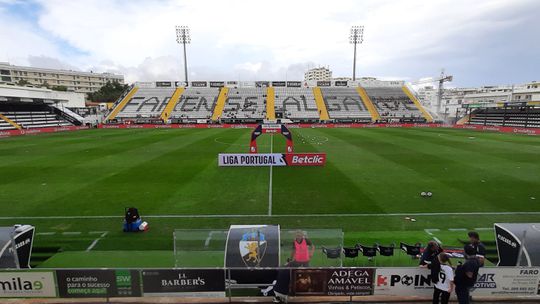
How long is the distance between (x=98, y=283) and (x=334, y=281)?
5.60 meters

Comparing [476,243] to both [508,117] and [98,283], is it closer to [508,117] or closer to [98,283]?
[98,283]

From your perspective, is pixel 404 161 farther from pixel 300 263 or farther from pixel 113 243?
pixel 113 243

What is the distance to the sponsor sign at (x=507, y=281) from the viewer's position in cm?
727

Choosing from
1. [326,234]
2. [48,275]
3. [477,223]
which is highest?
[326,234]

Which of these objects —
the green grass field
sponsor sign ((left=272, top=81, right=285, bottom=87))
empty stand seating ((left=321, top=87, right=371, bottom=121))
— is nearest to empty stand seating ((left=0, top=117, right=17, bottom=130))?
the green grass field

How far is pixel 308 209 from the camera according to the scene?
1409 cm

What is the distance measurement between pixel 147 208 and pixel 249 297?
28.3ft

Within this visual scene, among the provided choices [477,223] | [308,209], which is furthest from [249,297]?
[477,223]

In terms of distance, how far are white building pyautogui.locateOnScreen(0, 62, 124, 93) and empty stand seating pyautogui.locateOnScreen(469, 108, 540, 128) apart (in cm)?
13549

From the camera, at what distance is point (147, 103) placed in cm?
8112

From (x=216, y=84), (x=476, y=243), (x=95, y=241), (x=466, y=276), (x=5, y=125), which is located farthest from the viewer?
(x=216, y=84)

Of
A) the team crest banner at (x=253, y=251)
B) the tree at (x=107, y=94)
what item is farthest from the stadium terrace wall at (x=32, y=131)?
the tree at (x=107, y=94)

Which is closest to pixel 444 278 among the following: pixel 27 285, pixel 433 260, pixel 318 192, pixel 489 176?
pixel 433 260

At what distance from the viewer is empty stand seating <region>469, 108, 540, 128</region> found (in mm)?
55756
